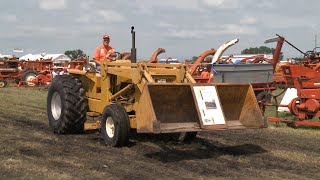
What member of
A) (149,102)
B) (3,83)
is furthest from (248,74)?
(3,83)

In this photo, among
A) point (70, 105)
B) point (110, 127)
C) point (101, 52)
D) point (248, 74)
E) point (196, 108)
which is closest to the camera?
point (196, 108)

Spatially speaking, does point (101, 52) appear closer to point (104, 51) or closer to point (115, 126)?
point (104, 51)

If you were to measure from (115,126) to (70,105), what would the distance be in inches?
61.2

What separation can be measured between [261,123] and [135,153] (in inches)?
78.7

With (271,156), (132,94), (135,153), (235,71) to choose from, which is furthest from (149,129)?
(235,71)

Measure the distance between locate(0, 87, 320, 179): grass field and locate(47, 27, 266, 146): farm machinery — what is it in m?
0.41

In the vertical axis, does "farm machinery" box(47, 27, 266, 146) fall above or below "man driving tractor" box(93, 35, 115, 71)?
below

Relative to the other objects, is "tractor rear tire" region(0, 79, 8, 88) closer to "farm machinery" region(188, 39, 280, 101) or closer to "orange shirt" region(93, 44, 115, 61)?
"farm machinery" region(188, 39, 280, 101)

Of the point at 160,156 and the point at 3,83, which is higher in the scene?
the point at 3,83

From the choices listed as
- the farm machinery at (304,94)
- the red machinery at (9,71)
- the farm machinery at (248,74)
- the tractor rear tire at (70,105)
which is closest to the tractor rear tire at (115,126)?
the tractor rear tire at (70,105)

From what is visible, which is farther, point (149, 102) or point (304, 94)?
point (304, 94)

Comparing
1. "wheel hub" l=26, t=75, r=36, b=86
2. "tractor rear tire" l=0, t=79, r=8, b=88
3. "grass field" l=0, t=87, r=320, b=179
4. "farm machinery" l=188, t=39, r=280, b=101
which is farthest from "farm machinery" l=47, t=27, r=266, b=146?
"tractor rear tire" l=0, t=79, r=8, b=88

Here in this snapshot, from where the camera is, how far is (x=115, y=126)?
7.43m

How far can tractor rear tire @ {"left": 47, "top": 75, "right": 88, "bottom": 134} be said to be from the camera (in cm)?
866
